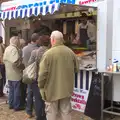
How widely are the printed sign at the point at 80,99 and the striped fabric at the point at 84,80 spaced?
0.09m

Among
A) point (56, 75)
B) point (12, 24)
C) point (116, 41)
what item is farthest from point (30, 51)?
point (12, 24)

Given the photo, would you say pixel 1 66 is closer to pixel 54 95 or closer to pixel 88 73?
pixel 88 73

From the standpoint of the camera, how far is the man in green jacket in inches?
176

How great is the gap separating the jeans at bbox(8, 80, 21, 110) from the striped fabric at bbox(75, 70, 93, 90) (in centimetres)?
132

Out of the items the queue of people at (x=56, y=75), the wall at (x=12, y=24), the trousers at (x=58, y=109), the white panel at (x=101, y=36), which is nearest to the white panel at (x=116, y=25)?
the white panel at (x=101, y=36)

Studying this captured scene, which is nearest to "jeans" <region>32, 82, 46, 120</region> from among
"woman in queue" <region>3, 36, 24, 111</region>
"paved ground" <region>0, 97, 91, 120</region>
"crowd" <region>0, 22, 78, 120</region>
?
"crowd" <region>0, 22, 78, 120</region>

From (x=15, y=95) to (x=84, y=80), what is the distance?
5.25ft

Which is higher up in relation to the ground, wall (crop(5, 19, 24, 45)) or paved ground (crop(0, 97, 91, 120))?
wall (crop(5, 19, 24, 45))

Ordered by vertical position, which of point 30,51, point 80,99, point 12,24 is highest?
point 12,24

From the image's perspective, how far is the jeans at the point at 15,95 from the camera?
21.7ft

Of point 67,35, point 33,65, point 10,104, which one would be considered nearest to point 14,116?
point 10,104

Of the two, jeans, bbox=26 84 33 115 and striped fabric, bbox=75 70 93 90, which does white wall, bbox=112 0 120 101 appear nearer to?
striped fabric, bbox=75 70 93 90

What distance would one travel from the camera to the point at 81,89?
21.4ft

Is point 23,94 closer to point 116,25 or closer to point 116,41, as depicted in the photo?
point 116,41
